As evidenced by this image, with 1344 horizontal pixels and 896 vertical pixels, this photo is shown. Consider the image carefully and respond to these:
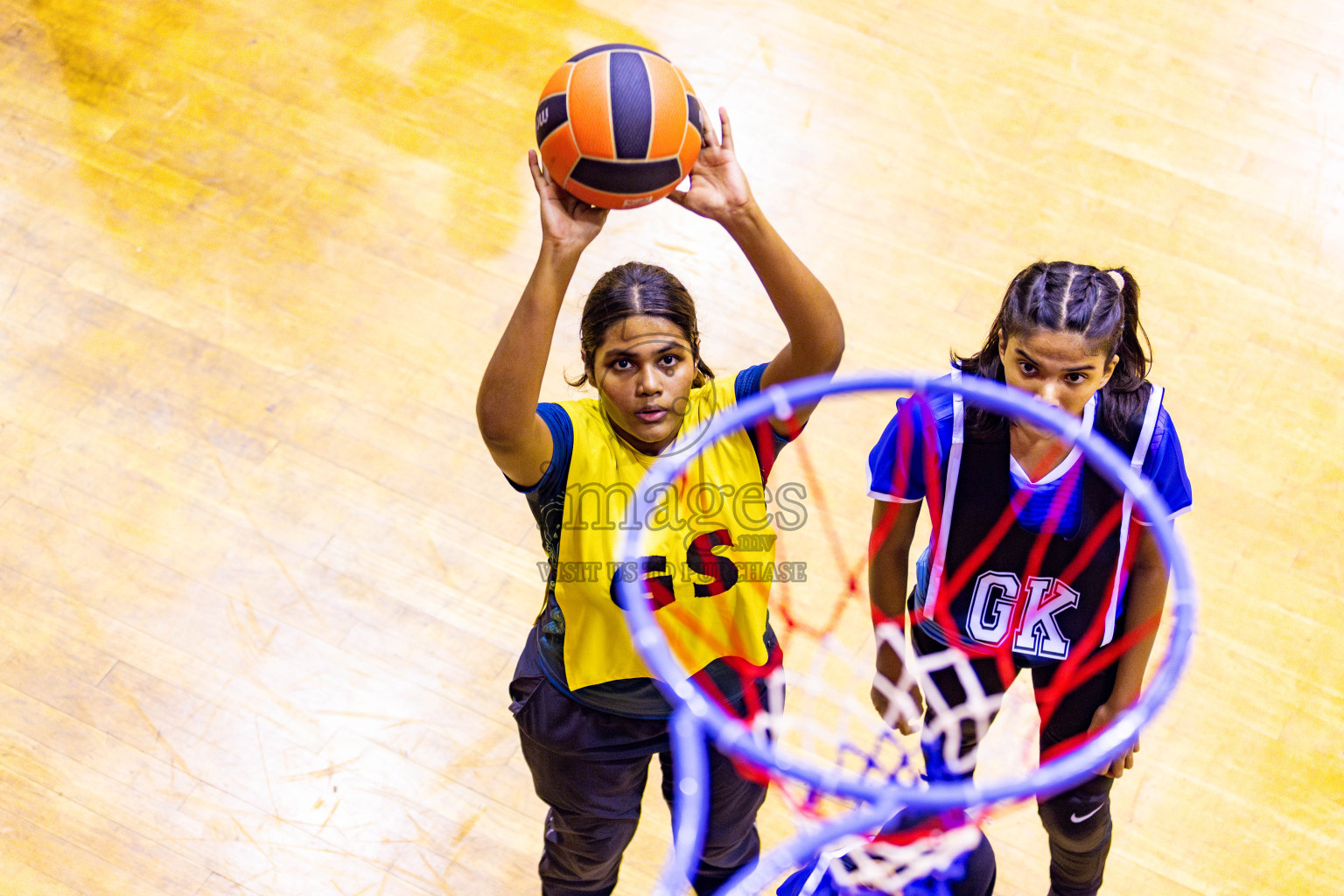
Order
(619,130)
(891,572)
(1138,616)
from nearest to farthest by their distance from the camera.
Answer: (619,130) < (1138,616) < (891,572)

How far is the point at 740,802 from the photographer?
7.68 feet

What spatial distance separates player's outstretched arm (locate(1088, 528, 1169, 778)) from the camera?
211 cm

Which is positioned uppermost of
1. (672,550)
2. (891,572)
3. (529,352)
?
(529,352)

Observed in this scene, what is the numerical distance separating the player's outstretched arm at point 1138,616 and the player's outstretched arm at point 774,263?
2.25 feet

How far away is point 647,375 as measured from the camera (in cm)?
199

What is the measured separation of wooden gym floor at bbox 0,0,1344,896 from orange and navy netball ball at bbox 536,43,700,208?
161 centimetres

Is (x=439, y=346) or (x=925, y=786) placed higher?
(x=925, y=786)

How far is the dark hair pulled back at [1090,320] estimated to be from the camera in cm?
197

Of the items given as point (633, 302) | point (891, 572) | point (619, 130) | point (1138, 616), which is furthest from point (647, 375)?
point (1138, 616)

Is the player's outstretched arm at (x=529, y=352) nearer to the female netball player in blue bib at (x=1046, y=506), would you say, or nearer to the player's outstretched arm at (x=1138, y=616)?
the female netball player in blue bib at (x=1046, y=506)

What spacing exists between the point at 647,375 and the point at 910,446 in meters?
0.49

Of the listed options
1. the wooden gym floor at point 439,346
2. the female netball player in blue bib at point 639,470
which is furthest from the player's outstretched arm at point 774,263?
the wooden gym floor at point 439,346

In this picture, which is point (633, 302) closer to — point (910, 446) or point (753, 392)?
point (753, 392)

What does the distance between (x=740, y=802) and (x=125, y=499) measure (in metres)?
2.18
